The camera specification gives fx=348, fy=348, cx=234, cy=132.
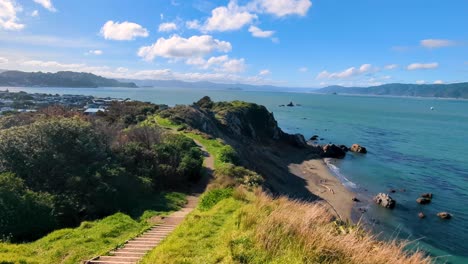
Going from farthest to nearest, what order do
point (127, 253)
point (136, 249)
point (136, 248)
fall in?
point (136, 248) → point (136, 249) → point (127, 253)

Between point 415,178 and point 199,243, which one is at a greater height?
point 199,243

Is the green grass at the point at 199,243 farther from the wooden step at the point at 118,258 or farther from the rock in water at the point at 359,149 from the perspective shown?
the rock in water at the point at 359,149

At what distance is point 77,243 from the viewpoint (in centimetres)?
1181

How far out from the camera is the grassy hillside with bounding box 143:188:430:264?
25.5 ft

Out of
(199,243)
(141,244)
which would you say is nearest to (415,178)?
(199,243)

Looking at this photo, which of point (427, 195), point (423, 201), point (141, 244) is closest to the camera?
point (141, 244)

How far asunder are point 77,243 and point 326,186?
3522 cm

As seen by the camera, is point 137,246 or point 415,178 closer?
point 137,246

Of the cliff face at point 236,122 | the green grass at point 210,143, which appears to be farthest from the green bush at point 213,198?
the cliff face at point 236,122

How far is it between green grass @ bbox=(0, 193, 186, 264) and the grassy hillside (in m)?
2.60

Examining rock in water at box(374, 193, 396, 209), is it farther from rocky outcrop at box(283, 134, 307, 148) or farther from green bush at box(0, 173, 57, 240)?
rocky outcrop at box(283, 134, 307, 148)

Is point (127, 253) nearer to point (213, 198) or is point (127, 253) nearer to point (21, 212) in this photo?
point (21, 212)

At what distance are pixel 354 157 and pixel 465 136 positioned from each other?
50942 mm

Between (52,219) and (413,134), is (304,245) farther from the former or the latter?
(413,134)
